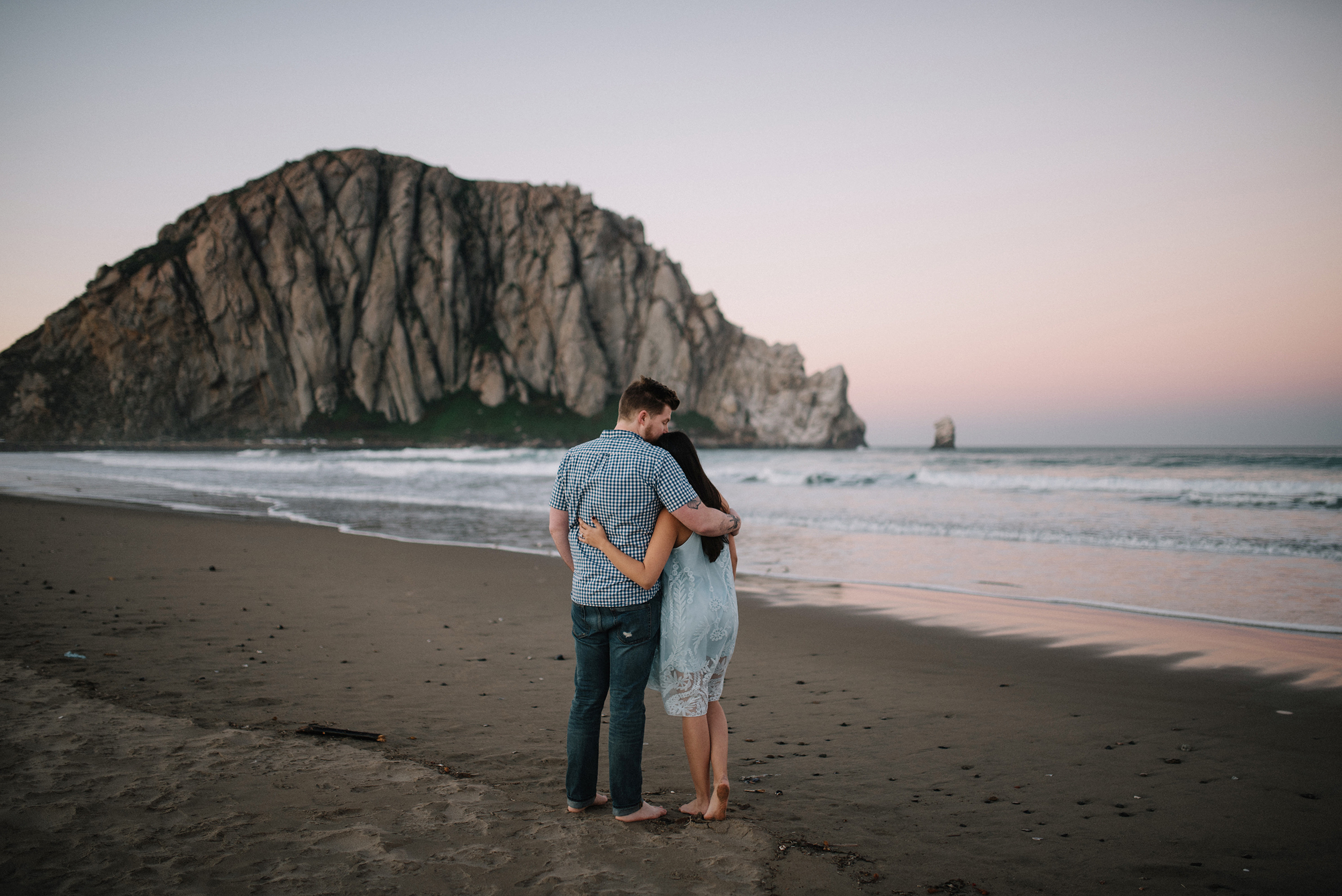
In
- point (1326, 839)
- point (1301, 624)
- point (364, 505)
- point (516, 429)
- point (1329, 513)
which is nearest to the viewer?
point (1326, 839)

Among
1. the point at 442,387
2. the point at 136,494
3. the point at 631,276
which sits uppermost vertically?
the point at 631,276

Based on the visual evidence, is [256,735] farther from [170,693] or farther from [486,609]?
[486,609]

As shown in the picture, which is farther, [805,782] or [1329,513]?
[1329,513]

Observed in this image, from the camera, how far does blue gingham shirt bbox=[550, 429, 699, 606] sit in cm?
347

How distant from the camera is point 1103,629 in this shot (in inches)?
323

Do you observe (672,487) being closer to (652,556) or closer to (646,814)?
(652,556)

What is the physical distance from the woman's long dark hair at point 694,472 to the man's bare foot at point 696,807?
1165 millimetres

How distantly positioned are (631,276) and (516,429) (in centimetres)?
3490

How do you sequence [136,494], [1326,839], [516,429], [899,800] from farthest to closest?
[516,429] → [136,494] → [899,800] → [1326,839]

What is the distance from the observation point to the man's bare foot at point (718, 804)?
3.60 m

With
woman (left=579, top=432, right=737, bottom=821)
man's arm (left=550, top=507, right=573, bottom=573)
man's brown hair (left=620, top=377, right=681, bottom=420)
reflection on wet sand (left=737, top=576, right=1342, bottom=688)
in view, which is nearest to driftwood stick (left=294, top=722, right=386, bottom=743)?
man's arm (left=550, top=507, right=573, bottom=573)

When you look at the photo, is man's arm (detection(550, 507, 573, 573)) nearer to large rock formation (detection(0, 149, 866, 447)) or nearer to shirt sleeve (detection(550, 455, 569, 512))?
shirt sleeve (detection(550, 455, 569, 512))

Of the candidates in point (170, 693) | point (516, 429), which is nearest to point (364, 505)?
point (170, 693)

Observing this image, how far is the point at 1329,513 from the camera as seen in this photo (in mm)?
19125
